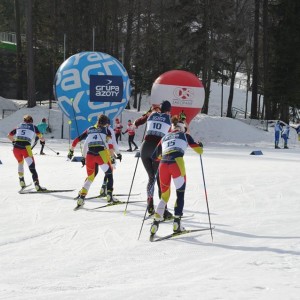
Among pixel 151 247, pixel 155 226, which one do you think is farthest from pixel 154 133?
pixel 151 247

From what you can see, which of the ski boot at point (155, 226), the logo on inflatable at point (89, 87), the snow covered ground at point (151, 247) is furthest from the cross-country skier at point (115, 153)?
the logo on inflatable at point (89, 87)

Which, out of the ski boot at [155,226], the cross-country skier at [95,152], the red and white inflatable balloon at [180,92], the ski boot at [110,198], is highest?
the red and white inflatable balloon at [180,92]

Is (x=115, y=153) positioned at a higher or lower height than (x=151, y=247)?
higher

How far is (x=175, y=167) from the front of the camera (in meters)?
7.36

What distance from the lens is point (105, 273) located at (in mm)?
5586

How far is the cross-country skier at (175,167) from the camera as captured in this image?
24.0 ft

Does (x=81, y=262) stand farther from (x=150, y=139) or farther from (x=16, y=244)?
(x=150, y=139)

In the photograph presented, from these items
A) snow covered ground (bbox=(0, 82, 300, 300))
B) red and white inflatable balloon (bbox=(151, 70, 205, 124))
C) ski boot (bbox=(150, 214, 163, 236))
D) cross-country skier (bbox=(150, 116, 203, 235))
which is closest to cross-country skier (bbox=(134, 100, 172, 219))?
snow covered ground (bbox=(0, 82, 300, 300))

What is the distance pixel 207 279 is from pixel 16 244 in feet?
9.96

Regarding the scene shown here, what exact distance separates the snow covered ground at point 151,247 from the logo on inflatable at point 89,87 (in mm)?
Answer: 12486

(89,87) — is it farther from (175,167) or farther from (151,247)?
(151,247)

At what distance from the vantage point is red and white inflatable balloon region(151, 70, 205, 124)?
88.2 feet

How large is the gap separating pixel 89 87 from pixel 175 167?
1890 cm

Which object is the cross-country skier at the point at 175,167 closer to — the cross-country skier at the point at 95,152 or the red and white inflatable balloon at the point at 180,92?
the cross-country skier at the point at 95,152
